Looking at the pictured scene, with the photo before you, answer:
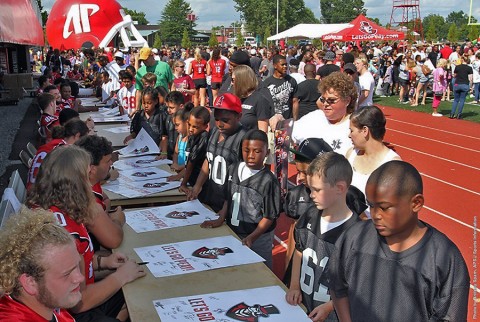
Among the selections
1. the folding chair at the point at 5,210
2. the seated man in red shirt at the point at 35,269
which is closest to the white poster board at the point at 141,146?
the folding chair at the point at 5,210

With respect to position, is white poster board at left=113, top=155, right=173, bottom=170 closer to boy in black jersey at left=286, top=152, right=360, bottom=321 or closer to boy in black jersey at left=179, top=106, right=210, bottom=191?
boy in black jersey at left=179, top=106, right=210, bottom=191

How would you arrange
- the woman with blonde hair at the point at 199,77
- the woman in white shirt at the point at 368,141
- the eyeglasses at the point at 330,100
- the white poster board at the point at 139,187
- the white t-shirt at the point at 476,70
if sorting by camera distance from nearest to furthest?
the woman in white shirt at the point at 368,141, the eyeglasses at the point at 330,100, the white poster board at the point at 139,187, the woman with blonde hair at the point at 199,77, the white t-shirt at the point at 476,70

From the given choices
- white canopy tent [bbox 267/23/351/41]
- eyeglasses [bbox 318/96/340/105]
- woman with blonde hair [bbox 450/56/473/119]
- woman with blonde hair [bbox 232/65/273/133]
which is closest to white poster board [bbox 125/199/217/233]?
eyeglasses [bbox 318/96/340/105]

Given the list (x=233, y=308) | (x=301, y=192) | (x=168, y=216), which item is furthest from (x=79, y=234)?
(x=301, y=192)

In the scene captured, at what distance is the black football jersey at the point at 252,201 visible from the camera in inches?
131

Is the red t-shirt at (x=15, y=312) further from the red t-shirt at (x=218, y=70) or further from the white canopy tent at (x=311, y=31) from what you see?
the white canopy tent at (x=311, y=31)

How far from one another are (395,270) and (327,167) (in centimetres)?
76

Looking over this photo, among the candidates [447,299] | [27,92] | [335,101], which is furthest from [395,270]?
[27,92]

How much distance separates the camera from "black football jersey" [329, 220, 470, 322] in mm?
1859

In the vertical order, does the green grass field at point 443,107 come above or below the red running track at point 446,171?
above

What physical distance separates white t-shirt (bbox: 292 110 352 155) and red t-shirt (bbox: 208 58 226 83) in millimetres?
8700

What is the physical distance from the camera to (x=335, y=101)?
153 inches

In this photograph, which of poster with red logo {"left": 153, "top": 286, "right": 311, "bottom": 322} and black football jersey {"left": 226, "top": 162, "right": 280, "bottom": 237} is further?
black football jersey {"left": 226, "top": 162, "right": 280, "bottom": 237}

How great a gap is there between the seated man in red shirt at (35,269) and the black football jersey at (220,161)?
2.01 m
